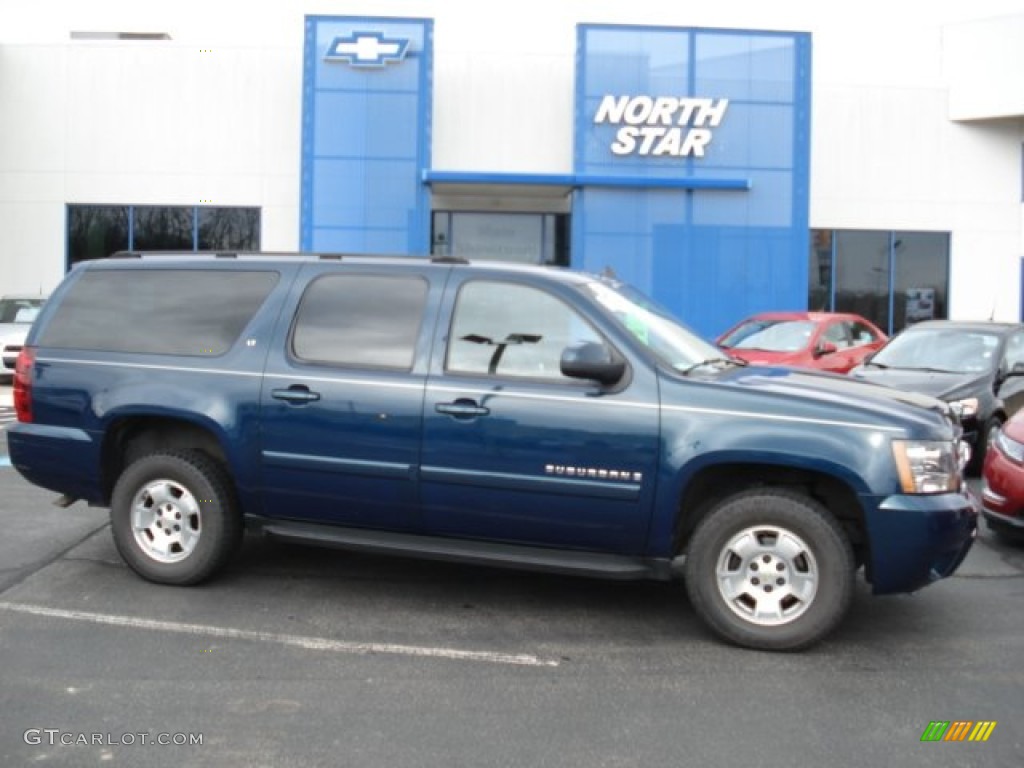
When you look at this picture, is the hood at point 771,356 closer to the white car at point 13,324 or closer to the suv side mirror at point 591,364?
the suv side mirror at point 591,364

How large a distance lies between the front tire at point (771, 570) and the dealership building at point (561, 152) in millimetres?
15885

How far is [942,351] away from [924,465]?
643 cm

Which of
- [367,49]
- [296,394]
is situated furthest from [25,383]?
[367,49]

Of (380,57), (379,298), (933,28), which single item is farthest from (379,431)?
(933,28)

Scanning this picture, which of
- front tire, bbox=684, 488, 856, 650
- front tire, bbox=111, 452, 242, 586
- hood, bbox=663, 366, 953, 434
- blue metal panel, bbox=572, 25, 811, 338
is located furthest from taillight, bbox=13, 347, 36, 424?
blue metal panel, bbox=572, 25, 811, 338

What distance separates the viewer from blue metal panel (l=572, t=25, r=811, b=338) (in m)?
20.7

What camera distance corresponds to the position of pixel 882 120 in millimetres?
22797

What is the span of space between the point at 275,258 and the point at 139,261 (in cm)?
87

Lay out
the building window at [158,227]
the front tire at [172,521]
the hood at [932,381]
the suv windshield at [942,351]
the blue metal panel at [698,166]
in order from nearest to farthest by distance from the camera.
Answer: the front tire at [172,521], the hood at [932,381], the suv windshield at [942,351], the blue metal panel at [698,166], the building window at [158,227]

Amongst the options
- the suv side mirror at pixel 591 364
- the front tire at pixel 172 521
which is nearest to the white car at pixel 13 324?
the front tire at pixel 172 521

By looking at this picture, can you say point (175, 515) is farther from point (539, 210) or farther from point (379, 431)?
point (539, 210)

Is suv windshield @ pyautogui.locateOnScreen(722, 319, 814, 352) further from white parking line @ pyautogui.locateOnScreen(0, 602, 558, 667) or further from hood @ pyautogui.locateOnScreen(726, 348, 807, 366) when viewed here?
white parking line @ pyautogui.locateOnScreen(0, 602, 558, 667)

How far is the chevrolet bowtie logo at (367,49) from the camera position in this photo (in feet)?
67.3

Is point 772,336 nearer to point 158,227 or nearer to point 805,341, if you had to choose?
point 805,341
